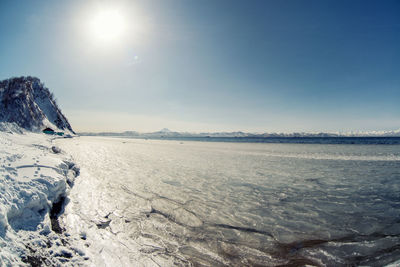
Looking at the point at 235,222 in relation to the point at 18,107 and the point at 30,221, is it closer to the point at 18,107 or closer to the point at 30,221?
the point at 30,221

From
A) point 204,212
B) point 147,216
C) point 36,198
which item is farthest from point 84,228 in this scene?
point 204,212

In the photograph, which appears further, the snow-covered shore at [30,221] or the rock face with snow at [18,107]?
the rock face with snow at [18,107]

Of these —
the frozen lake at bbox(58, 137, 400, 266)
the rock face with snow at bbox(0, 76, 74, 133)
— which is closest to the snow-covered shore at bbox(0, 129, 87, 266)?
the frozen lake at bbox(58, 137, 400, 266)

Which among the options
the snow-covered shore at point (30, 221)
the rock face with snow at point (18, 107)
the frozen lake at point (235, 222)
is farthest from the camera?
the rock face with snow at point (18, 107)

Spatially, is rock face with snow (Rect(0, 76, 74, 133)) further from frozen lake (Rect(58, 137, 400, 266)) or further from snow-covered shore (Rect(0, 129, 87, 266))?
snow-covered shore (Rect(0, 129, 87, 266))

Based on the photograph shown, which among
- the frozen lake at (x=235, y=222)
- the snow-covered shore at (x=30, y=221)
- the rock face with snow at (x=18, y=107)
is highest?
the rock face with snow at (x=18, y=107)

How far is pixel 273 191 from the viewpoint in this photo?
1080 cm

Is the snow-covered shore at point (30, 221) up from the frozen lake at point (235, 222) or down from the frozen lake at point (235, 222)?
up

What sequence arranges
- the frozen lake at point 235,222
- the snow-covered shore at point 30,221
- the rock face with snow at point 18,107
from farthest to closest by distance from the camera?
the rock face with snow at point 18,107
the frozen lake at point 235,222
the snow-covered shore at point 30,221

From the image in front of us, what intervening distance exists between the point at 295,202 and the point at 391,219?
11.1ft

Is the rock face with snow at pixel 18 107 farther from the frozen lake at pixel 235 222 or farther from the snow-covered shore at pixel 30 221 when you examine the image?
the snow-covered shore at pixel 30 221

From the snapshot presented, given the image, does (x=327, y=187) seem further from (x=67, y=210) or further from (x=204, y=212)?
(x=67, y=210)

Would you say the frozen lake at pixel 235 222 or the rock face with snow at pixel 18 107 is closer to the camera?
the frozen lake at pixel 235 222

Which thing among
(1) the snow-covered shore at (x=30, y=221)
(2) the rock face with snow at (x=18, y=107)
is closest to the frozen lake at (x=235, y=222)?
(1) the snow-covered shore at (x=30, y=221)
